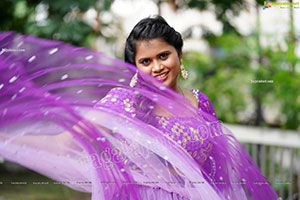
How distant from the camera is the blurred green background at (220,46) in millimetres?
3393

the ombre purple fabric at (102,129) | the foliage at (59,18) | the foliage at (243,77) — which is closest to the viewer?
the ombre purple fabric at (102,129)

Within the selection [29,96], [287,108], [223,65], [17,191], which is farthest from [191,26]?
[29,96]

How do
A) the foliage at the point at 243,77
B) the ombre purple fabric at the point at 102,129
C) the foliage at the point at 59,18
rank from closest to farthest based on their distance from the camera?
the ombre purple fabric at the point at 102,129 < the foliage at the point at 59,18 < the foliage at the point at 243,77

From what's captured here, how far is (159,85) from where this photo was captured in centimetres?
124

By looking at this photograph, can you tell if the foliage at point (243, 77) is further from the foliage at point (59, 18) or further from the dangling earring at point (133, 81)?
the dangling earring at point (133, 81)

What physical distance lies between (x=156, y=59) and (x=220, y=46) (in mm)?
3241

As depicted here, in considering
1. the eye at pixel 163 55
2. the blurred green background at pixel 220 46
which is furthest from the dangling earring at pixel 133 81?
the blurred green background at pixel 220 46

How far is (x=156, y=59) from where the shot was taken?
4.07ft

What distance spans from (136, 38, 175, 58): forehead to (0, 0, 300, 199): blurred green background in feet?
7.12

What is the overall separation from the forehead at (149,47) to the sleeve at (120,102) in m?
0.14

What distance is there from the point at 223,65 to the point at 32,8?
2314 mm

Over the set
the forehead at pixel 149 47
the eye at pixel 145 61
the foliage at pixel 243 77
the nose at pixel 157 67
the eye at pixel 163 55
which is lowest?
the foliage at pixel 243 77

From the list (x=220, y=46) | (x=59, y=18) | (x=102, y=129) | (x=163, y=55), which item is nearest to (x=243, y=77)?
(x=220, y=46)

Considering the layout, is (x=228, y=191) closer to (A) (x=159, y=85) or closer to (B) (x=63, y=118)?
(A) (x=159, y=85)
